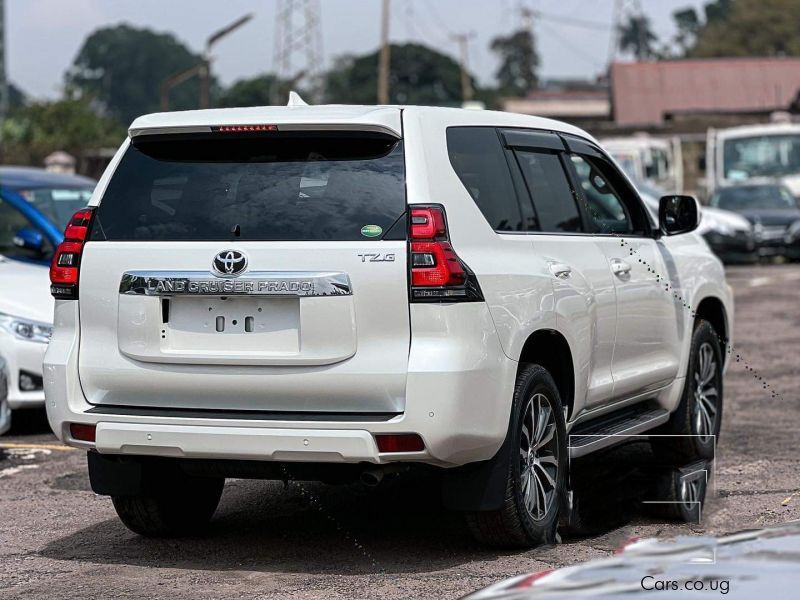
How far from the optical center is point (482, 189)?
20.2 ft

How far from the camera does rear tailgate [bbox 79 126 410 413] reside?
5598mm

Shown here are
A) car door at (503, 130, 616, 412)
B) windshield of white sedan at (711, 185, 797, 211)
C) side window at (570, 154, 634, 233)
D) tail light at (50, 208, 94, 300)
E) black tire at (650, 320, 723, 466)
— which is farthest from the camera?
windshield of white sedan at (711, 185, 797, 211)

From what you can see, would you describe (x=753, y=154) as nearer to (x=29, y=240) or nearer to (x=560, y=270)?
(x=29, y=240)

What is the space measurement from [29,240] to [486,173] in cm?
592

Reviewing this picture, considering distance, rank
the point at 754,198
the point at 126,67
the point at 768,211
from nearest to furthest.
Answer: the point at 768,211 < the point at 754,198 < the point at 126,67

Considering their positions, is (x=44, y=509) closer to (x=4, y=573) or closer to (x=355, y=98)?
(x=4, y=573)

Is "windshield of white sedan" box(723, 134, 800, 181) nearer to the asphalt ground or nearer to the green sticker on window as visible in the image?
the asphalt ground

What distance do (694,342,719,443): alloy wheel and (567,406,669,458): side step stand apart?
0.45 metres

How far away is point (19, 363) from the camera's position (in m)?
9.71

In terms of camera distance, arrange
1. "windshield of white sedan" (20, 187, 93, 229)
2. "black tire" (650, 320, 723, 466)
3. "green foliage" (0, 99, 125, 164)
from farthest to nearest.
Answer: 1. "green foliage" (0, 99, 125, 164)
2. "windshield of white sedan" (20, 187, 93, 229)
3. "black tire" (650, 320, 723, 466)

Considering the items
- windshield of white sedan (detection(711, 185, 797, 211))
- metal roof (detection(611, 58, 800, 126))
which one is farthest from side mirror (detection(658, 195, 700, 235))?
metal roof (detection(611, 58, 800, 126))

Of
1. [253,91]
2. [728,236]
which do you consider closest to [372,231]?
[728,236]

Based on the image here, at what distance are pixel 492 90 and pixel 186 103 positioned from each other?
3225 centimetres

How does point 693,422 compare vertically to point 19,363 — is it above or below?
below
